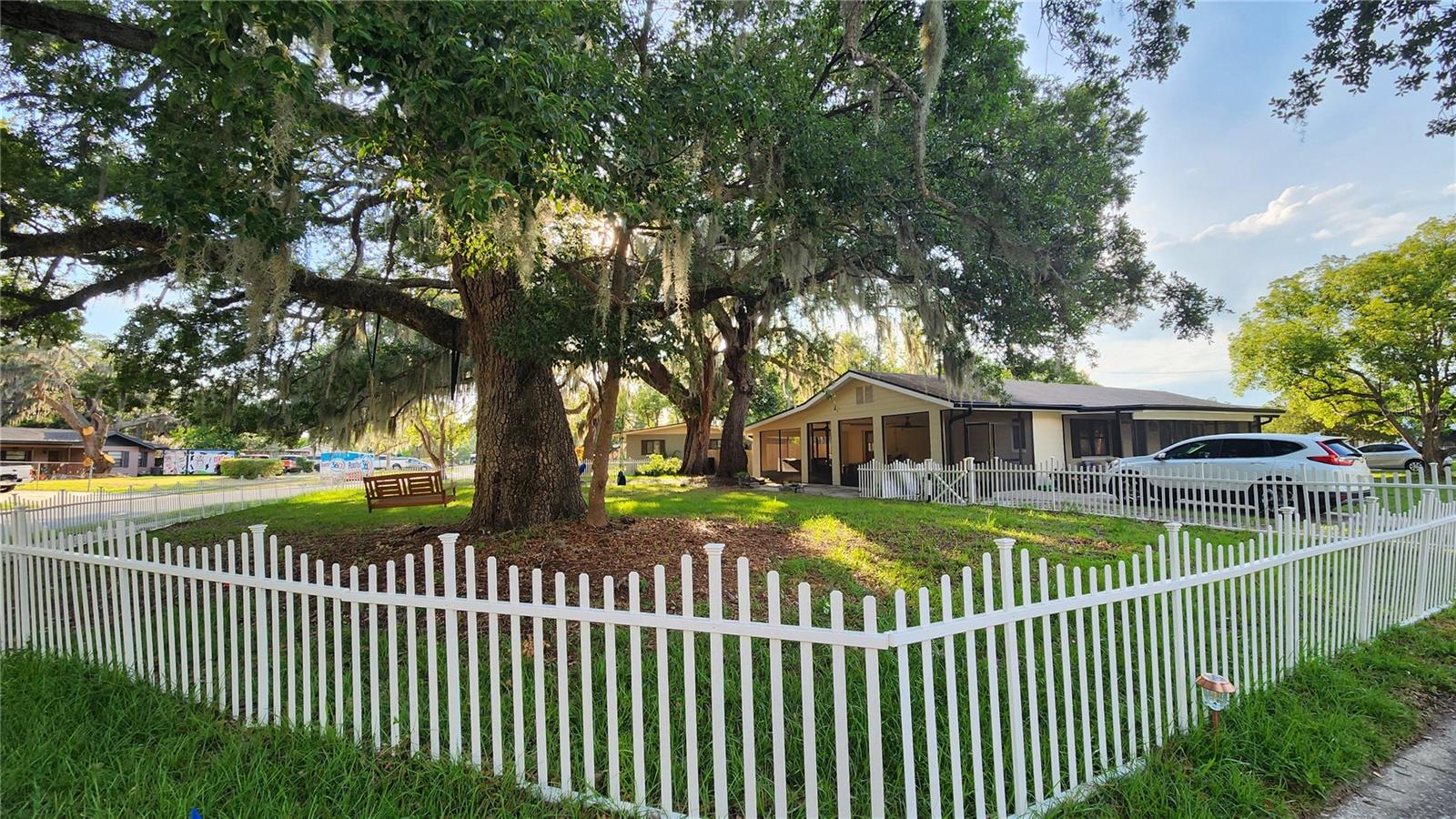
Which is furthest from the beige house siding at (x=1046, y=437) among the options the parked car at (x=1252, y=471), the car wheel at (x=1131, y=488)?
the car wheel at (x=1131, y=488)

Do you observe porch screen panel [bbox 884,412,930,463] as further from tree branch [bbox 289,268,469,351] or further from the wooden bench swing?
tree branch [bbox 289,268,469,351]

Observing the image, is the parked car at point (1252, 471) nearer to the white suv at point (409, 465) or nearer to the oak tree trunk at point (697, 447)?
the oak tree trunk at point (697, 447)

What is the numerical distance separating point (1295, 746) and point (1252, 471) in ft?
35.0

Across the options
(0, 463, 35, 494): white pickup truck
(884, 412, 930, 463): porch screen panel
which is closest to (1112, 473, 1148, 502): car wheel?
(884, 412, 930, 463): porch screen panel

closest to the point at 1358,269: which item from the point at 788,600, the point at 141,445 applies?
the point at 788,600

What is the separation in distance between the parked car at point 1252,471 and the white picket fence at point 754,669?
18.0 ft

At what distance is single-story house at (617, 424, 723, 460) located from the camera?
119ft

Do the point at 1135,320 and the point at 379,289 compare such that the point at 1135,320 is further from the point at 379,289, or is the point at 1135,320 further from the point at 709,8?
the point at 379,289

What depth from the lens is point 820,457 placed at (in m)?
21.7

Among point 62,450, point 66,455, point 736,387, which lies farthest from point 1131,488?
point 66,455

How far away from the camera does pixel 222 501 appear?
14680mm

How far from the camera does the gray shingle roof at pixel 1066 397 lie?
1720 cm

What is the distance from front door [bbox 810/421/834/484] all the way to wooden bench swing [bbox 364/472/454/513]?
41.0 feet

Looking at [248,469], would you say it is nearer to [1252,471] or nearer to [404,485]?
[404,485]
